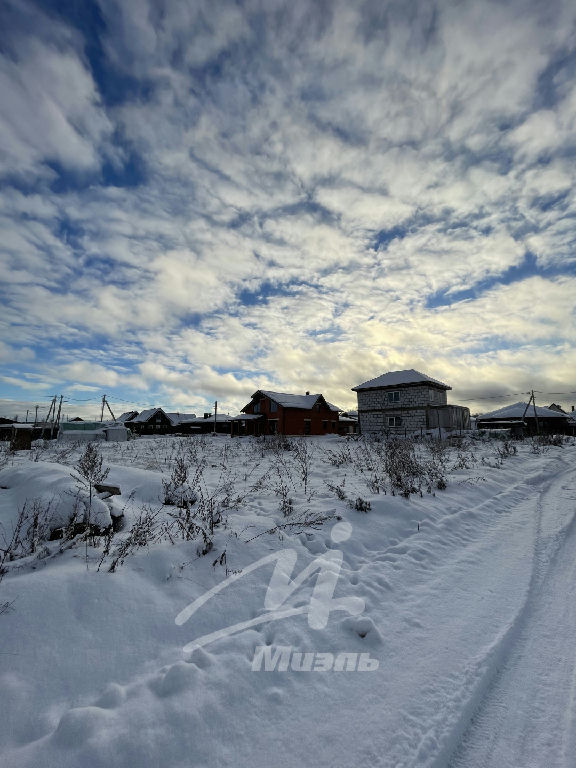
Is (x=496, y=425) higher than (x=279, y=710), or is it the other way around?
(x=496, y=425)

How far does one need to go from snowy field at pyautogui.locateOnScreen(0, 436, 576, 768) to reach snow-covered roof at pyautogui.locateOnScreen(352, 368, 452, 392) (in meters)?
28.3

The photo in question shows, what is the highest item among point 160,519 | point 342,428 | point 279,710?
point 342,428

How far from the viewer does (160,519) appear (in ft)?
16.0

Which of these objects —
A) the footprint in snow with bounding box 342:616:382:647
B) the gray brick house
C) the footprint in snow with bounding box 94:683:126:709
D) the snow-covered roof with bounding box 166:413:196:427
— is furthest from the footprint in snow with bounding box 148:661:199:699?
the snow-covered roof with bounding box 166:413:196:427

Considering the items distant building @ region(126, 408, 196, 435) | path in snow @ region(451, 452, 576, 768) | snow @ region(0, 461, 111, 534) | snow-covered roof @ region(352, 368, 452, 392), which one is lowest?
path in snow @ region(451, 452, 576, 768)

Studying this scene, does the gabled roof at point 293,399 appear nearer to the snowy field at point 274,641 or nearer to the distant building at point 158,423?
the distant building at point 158,423

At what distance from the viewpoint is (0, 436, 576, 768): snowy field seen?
6.24 feet

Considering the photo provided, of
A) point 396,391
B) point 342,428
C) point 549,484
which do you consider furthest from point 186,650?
point 342,428

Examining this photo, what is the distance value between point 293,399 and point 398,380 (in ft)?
45.4

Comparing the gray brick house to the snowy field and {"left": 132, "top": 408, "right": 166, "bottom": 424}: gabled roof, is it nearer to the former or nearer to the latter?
the snowy field

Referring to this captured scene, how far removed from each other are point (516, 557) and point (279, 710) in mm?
3505

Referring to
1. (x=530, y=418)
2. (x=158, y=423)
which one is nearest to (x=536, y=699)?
(x=530, y=418)

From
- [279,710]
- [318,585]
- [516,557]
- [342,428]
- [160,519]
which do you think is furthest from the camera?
[342,428]

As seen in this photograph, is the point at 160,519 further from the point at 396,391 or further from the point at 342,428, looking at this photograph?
the point at 342,428
